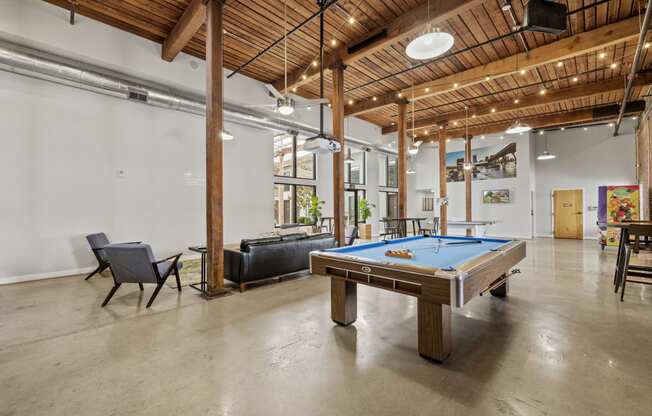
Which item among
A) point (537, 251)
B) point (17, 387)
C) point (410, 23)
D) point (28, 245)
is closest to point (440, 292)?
point (17, 387)

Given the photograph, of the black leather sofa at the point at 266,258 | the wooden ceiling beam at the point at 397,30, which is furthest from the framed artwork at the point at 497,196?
the black leather sofa at the point at 266,258

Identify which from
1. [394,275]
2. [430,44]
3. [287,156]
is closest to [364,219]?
[287,156]

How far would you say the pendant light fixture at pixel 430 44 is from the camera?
9.82 ft

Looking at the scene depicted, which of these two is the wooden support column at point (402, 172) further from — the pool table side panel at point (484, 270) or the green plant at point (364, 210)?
the pool table side panel at point (484, 270)

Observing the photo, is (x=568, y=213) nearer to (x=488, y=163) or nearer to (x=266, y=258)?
(x=488, y=163)

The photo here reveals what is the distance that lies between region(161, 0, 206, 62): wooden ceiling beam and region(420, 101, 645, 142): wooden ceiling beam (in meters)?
10.5

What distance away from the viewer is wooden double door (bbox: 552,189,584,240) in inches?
445

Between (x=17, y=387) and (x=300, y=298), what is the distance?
269 cm

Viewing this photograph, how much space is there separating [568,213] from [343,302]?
12882 millimetres

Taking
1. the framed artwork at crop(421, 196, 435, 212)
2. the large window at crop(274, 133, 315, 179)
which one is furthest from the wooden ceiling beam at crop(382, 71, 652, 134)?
the framed artwork at crop(421, 196, 435, 212)

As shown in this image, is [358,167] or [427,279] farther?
[358,167]

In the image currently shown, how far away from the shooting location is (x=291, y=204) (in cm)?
991

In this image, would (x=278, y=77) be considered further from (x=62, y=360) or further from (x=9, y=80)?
(x=62, y=360)

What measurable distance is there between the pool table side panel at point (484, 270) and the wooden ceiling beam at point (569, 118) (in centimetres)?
968
